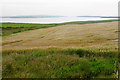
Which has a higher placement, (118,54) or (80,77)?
(118,54)

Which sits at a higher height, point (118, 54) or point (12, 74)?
point (118, 54)

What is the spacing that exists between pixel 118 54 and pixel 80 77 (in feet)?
15.2

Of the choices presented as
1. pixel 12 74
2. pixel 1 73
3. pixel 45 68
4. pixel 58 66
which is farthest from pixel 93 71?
pixel 1 73

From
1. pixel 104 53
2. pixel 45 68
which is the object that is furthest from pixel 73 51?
pixel 45 68

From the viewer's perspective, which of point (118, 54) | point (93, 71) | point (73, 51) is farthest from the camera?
point (73, 51)

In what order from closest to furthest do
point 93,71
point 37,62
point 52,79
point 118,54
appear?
point 52,79 < point 93,71 < point 37,62 < point 118,54

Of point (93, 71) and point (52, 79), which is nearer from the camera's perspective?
point (52, 79)

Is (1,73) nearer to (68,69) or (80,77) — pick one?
(68,69)

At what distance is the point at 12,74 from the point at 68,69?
2920mm

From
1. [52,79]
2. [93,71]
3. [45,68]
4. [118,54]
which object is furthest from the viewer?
[118,54]

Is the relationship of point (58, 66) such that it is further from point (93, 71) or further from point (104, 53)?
point (104, 53)

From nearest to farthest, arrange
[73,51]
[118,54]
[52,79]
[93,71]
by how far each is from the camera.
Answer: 1. [52,79]
2. [93,71]
3. [118,54]
4. [73,51]

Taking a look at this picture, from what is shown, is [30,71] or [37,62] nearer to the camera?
[30,71]

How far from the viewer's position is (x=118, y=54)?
9523 mm
